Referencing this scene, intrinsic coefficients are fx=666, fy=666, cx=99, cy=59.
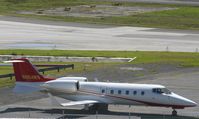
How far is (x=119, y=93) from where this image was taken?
179 feet

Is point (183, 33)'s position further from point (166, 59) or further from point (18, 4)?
point (18, 4)

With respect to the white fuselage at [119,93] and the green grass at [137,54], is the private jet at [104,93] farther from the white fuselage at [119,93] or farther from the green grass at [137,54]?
the green grass at [137,54]

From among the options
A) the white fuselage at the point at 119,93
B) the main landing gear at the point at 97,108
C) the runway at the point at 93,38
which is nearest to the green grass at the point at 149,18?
the runway at the point at 93,38

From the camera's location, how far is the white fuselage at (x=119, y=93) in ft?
175

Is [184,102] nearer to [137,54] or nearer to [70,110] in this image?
[70,110]

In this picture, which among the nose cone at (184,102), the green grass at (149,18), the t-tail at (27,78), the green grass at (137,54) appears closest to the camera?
the nose cone at (184,102)

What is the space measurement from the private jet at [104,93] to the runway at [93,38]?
4562 cm

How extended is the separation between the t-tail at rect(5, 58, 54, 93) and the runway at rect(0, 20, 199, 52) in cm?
4437

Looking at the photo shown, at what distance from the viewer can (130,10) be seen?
149m

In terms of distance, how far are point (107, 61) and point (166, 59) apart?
8.04 meters

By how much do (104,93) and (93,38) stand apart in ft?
196

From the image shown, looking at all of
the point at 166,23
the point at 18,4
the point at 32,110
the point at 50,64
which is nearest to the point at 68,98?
the point at 32,110

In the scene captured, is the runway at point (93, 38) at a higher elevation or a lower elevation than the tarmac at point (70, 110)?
higher

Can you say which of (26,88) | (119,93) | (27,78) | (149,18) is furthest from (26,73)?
(149,18)
